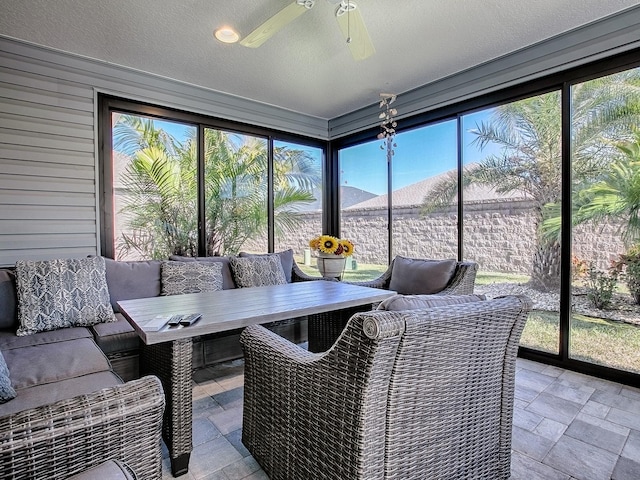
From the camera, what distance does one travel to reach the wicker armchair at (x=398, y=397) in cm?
107

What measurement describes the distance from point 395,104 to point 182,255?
3011 mm

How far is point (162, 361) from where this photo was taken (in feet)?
5.97

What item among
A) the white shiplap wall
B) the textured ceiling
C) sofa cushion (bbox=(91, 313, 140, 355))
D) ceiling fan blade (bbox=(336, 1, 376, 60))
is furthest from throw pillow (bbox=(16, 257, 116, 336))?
ceiling fan blade (bbox=(336, 1, 376, 60))

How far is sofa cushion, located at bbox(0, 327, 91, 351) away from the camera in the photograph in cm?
208

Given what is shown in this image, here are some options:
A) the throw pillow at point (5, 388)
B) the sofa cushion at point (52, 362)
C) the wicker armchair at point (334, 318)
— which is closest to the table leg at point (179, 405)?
the sofa cushion at point (52, 362)

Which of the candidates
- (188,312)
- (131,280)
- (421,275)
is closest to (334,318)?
(421,275)

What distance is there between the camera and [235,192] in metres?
4.17

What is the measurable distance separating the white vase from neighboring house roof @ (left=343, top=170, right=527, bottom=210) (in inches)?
47.4

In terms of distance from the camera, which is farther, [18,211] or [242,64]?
[242,64]

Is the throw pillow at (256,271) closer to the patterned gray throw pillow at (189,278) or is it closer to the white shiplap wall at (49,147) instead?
the patterned gray throw pillow at (189,278)

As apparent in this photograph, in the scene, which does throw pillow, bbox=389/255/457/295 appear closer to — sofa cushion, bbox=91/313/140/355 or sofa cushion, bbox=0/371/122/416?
sofa cushion, bbox=91/313/140/355

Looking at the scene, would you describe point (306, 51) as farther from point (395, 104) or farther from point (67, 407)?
point (67, 407)

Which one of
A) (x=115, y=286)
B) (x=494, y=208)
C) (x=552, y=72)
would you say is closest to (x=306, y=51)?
(x=552, y=72)

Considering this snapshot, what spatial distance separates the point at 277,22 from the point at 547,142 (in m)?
2.54
